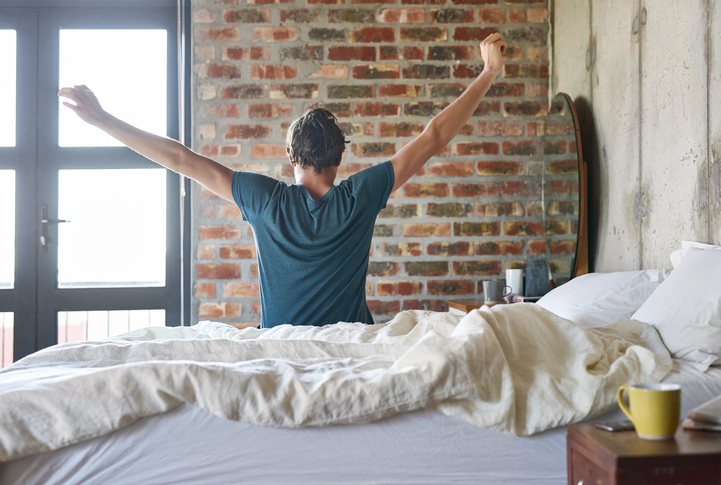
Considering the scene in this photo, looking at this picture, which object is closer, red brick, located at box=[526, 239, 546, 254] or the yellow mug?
the yellow mug


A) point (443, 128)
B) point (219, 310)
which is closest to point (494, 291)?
point (443, 128)

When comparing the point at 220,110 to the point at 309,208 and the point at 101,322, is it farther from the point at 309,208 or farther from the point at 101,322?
the point at 309,208

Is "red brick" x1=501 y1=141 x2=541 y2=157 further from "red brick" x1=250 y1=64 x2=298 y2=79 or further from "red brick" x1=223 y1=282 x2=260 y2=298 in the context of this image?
"red brick" x1=223 y1=282 x2=260 y2=298

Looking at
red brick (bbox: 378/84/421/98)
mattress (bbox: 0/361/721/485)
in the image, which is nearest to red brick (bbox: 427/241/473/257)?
red brick (bbox: 378/84/421/98)

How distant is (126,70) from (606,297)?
2.72 metres

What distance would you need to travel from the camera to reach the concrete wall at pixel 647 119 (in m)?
1.64

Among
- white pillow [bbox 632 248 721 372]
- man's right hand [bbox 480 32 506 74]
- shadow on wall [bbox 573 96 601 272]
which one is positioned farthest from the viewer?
shadow on wall [bbox 573 96 601 272]

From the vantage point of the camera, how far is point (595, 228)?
8.09ft

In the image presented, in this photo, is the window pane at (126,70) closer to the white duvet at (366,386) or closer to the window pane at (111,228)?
the window pane at (111,228)

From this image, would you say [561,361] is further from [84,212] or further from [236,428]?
[84,212]

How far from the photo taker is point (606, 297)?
5.59 feet

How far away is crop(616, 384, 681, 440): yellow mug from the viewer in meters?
0.84

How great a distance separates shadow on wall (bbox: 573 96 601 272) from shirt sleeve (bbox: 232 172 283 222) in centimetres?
144

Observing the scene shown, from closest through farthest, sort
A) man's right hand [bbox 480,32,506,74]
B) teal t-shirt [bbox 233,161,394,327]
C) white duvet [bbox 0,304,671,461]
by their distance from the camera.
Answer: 1. white duvet [bbox 0,304,671,461]
2. teal t-shirt [bbox 233,161,394,327]
3. man's right hand [bbox 480,32,506,74]
